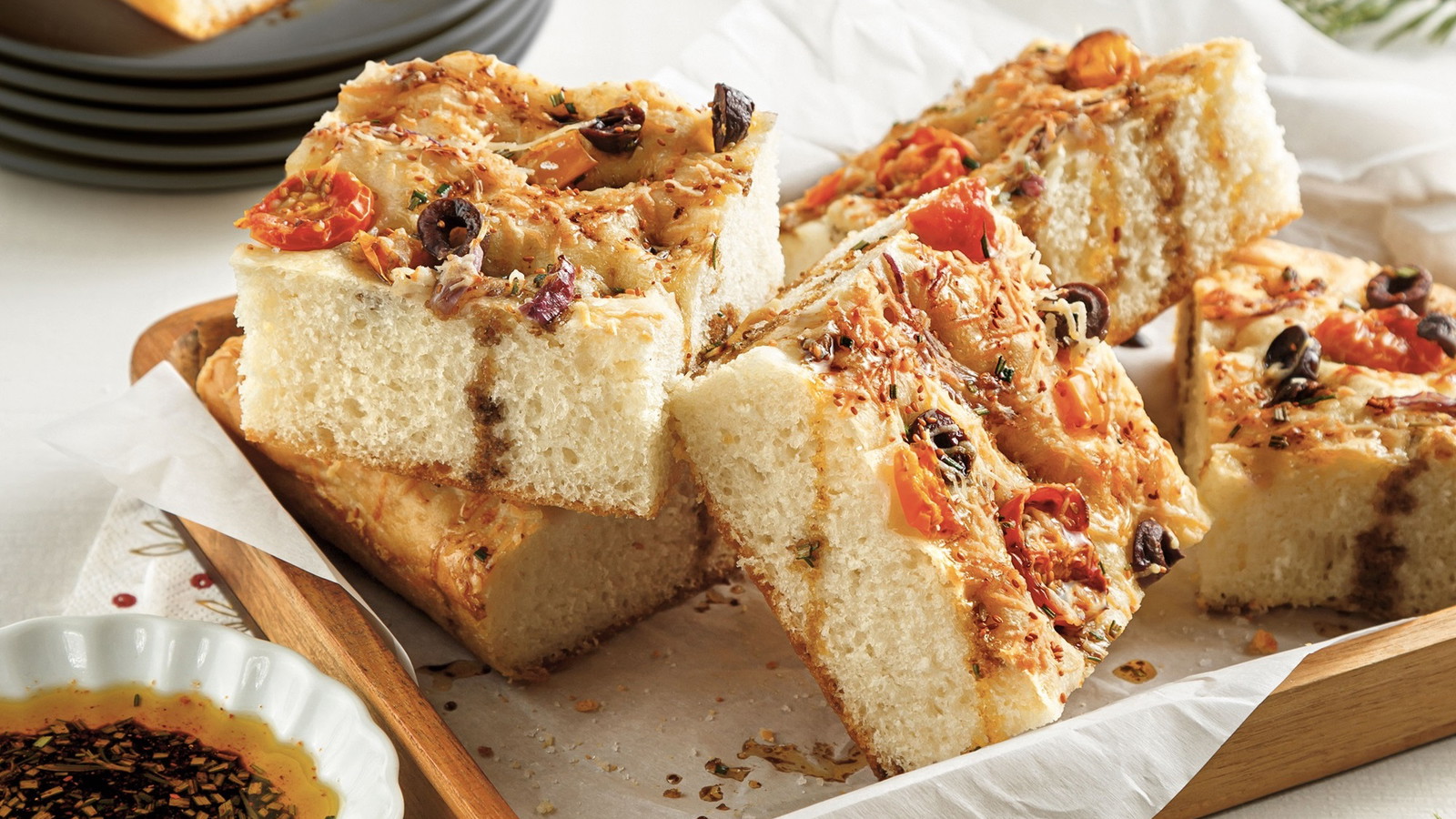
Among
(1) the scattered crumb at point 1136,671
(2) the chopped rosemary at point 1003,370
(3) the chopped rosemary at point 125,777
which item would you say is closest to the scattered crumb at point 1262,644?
(1) the scattered crumb at point 1136,671

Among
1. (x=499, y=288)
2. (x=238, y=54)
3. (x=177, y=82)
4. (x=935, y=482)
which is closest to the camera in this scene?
(x=935, y=482)

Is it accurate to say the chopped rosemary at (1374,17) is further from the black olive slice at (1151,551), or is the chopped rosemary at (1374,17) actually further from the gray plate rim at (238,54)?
the black olive slice at (1151,551)

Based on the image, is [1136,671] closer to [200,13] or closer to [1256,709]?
[1256,709]

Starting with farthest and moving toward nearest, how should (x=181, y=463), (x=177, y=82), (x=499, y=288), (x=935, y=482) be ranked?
(x=177, y=82) < (x=181, y=463) < (x=499, y=288) < (x=935, y=482)

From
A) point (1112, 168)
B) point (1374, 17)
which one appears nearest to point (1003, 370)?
point (1112, 168)

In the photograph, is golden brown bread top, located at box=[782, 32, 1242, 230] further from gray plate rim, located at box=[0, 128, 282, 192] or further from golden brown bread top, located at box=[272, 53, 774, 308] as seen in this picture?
gray plate rim, located at box=[0, 128, 282, 192]

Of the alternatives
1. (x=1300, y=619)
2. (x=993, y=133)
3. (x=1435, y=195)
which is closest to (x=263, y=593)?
(x=993, y=133)

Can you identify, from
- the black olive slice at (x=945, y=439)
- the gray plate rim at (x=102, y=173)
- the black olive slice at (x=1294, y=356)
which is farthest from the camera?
the gray plate rim at (x=102, y=173)
